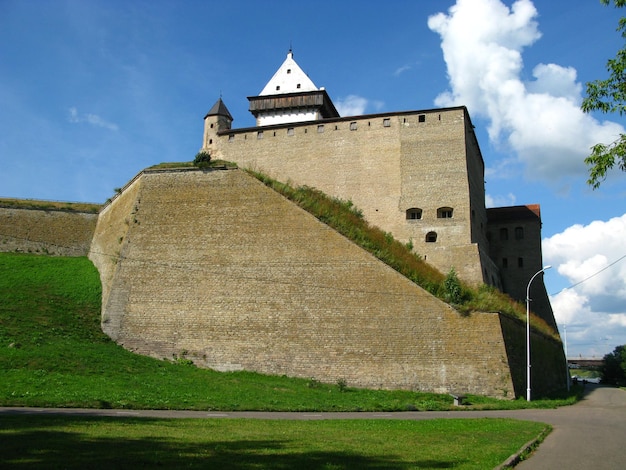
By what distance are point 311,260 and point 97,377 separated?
9419 mm

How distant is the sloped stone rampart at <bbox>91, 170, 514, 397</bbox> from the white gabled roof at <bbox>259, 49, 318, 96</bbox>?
18488 millimetres

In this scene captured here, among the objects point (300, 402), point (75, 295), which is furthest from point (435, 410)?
point (75, 295)

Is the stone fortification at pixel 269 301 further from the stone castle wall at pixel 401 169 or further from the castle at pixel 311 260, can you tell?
the stone castle wall at pixel 401 169

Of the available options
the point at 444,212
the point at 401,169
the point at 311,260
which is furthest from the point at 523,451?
the point at 401,169

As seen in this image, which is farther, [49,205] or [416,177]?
[49,205]

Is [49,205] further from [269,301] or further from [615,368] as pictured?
[615,368]

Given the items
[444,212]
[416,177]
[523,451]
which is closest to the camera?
[523,451]

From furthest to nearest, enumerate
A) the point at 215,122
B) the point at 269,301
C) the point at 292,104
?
the point at 292,104 < the point at 215,122 < the point at 269,301

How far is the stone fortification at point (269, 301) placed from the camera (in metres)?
21.2

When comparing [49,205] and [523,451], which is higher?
[49,205]

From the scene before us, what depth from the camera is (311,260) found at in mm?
23750

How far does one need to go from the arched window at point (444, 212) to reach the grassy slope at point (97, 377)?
11661 mm

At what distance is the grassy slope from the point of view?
1612 cm

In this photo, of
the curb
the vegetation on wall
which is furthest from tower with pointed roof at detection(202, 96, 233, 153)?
the curb
